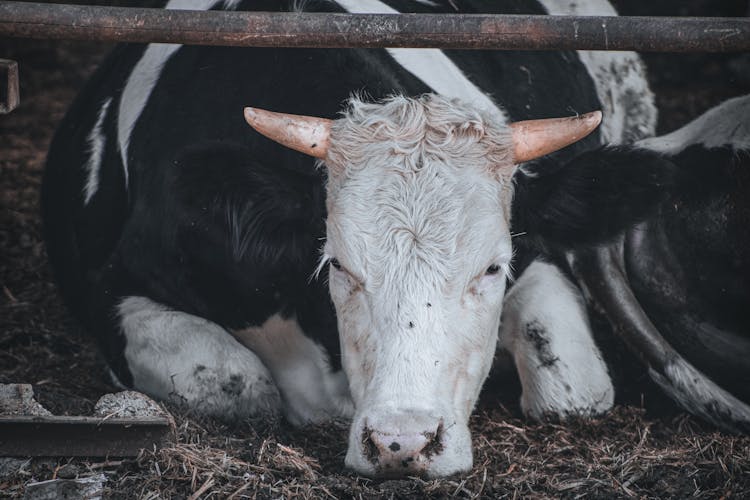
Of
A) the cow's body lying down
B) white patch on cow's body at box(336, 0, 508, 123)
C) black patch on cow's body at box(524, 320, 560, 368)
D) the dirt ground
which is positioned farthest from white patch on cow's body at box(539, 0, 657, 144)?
the dirt ground

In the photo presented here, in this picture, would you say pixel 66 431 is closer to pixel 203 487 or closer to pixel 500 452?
pixel 203 487

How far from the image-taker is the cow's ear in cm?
352

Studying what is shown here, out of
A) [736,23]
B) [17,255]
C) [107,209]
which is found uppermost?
[736,23]

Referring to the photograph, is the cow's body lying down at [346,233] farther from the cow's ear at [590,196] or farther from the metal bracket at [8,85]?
the metal bracket at [8,85]

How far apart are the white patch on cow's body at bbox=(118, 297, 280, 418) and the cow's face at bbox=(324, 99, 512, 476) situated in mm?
632

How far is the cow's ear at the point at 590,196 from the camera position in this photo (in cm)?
352

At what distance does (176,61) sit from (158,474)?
218cm

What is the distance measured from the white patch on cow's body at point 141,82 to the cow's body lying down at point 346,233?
1 cm

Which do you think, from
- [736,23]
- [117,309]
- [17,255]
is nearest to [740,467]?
[736,23]

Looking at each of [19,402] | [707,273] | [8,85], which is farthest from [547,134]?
[19,402]

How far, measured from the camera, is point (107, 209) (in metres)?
4.75

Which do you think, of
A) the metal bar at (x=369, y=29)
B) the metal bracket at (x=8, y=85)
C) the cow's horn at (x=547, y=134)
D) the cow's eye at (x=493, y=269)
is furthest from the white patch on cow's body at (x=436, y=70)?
the metal bracket at (x=8, y=85)

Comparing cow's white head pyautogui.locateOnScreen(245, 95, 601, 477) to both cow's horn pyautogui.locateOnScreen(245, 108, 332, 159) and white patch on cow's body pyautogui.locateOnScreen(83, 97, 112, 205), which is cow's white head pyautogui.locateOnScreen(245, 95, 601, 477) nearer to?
cow's horn pyautogui.locateOnScreen(245, 108, 332, 159)

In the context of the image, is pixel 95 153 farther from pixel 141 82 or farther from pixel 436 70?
pixel 436 70
